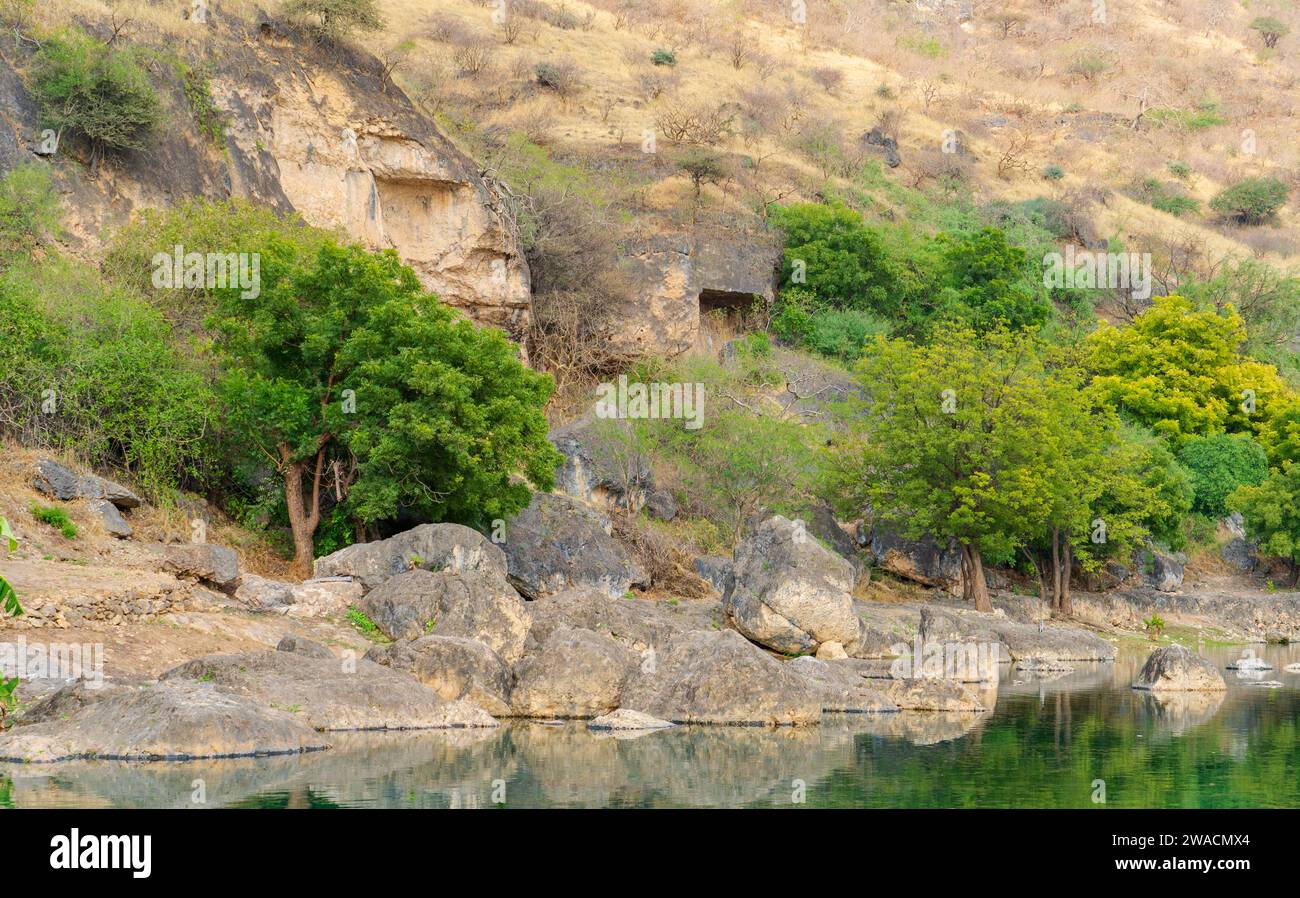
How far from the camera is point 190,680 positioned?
52.7 ft

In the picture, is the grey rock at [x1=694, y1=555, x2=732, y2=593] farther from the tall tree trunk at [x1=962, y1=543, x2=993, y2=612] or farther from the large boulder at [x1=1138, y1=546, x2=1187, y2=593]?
the large boulder at [x1=1138, y1=546, x2=1187, y2=593]

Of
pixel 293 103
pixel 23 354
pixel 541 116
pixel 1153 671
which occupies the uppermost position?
pixel 541 116

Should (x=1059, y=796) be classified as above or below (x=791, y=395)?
below

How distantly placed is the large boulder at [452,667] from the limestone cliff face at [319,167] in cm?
1902

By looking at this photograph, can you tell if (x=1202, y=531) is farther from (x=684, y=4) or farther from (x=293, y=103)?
(x=684, y=4)

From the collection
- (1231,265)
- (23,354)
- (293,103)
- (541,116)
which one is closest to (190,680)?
(23,354)

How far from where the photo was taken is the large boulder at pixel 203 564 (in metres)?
21.6

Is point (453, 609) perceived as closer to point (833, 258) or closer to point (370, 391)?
point (370, 391)

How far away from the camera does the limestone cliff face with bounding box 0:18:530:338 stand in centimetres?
3422

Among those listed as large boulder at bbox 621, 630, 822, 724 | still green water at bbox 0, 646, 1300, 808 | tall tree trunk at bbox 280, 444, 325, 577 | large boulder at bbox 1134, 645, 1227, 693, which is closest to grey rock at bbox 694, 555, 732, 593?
tall tree trunk at bbox 280, 444, 325, 577

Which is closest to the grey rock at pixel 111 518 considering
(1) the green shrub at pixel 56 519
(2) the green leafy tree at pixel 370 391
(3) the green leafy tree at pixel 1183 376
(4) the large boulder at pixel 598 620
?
(1) the green shrub at pixel 56 519

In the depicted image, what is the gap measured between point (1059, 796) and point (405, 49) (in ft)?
175

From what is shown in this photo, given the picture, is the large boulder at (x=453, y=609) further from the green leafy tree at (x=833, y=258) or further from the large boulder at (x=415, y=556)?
the green leafy tree at (x=833, y=258)

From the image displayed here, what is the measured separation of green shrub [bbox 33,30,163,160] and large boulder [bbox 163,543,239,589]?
16.3m
